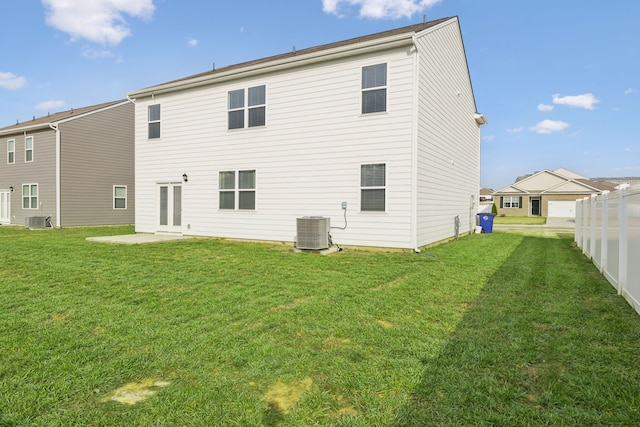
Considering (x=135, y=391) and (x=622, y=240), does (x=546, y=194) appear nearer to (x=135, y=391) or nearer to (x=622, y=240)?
(x=622, y=240)

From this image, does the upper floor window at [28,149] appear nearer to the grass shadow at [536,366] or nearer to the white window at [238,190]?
the white window at [238,190]

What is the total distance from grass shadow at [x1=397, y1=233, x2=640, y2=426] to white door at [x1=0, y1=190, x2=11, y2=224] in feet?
81.7

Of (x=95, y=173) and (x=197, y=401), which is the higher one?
(x=95, y=173)

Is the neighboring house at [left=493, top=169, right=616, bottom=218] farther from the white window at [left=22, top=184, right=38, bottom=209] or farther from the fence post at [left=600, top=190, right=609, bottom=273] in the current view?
the white window at [left=22, top=184, right=38, bottom=209]

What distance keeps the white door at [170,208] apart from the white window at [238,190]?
6.86 feet

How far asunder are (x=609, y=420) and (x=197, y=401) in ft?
8.09

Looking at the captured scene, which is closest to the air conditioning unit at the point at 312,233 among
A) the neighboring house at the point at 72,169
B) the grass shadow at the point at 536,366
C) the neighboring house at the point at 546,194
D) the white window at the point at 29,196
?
the grass shadow at the point at 536,366

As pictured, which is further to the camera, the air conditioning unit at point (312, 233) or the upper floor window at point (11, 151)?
the upper floor window at point (11, 151)

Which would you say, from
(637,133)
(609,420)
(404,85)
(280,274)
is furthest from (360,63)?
(637,133)

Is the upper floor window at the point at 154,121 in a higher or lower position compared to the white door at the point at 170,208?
higher

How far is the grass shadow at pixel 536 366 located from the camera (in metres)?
2.18

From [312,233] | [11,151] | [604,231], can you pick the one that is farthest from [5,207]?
[604,231]

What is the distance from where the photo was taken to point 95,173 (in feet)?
61.4

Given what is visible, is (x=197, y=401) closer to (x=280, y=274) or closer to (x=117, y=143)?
(x=280, y=274)
